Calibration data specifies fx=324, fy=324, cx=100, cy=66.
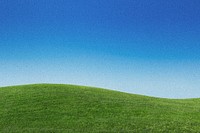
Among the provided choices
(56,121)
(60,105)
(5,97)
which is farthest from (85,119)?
(5,97)

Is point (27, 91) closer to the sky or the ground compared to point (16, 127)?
→ closer to the sky

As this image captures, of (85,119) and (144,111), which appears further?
(144,111)

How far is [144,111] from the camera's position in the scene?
3117 centimetres

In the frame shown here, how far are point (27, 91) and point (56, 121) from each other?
12.0 meters

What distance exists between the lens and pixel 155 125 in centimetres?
2623

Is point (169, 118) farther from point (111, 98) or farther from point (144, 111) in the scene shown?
point (111, 98)

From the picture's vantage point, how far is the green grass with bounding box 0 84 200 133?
2577cm

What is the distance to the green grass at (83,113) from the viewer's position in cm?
2577

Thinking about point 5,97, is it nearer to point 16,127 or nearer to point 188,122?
point 16,127

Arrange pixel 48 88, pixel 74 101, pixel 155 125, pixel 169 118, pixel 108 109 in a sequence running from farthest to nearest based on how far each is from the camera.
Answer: pixel 48 88
pixel 74 101
pixel 108 109
pixel 169 118
pixel 155 125

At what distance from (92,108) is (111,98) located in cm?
524

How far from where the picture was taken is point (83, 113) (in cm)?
2964

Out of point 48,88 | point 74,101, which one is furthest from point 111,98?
point 48,88

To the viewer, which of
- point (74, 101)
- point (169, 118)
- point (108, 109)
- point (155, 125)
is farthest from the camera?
point (74, 101)
